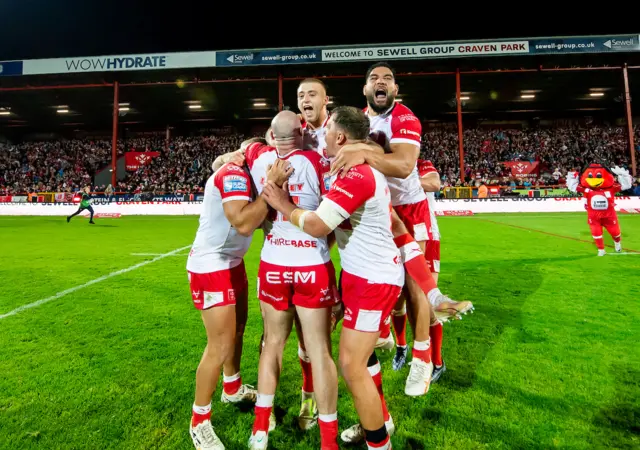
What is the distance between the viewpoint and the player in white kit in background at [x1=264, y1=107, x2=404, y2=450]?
2297 mm

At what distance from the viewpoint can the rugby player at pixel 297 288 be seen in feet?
7.95

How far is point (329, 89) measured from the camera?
29.8 meters

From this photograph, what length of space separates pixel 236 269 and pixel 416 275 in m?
1.41

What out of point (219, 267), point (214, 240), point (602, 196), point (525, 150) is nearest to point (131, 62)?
point (602, 196)

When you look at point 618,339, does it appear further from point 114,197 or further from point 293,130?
point 114,197

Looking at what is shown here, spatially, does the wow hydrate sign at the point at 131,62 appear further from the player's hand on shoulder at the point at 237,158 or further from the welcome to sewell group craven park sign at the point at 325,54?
the player's hand on shoulder at the point at 237,158

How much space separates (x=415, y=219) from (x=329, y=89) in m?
28.0

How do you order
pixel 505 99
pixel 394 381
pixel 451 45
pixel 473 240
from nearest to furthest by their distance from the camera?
pixel 394 381 < pixel 473 240 < pixel 451 45 < pixel 505 99

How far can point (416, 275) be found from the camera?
3135 millimetres

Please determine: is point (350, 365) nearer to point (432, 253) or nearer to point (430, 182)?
point (432, 253)

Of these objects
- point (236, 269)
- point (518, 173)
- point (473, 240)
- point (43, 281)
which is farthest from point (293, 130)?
point (518, 173)

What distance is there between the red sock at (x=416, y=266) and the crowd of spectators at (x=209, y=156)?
28321mm

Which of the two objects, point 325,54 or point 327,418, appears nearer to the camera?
point 327,418

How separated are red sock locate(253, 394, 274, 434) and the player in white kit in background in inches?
23.0
